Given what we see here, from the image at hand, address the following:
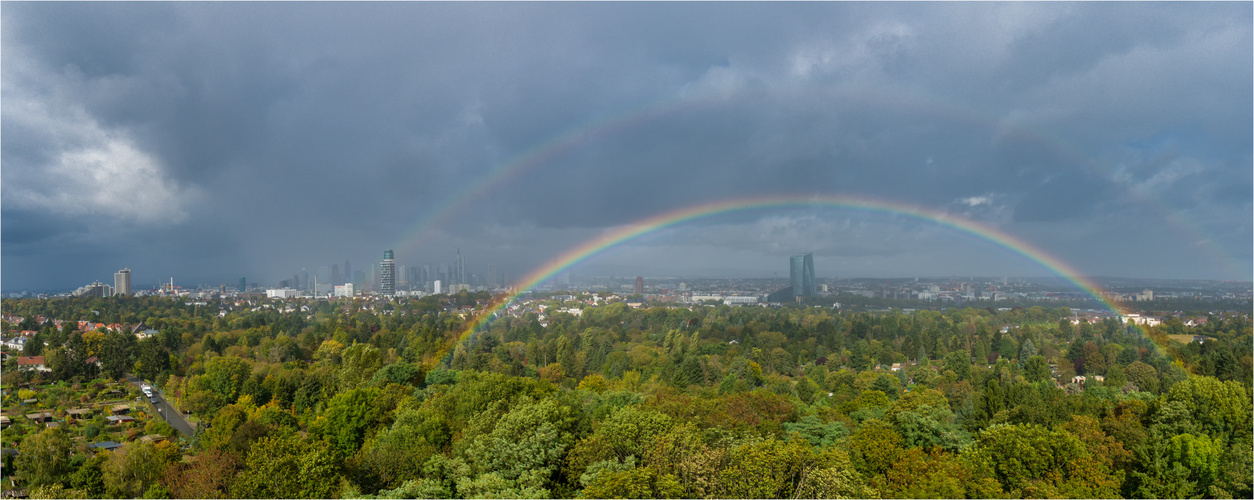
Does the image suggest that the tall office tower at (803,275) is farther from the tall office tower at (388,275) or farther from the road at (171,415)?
the road at (171,415)

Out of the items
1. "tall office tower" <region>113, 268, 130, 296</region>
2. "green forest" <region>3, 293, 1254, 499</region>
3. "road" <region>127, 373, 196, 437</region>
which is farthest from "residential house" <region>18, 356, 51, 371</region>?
"tall office tower" <region>113, 268, 130, 296</region>

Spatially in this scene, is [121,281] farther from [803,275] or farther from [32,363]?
[803,275]

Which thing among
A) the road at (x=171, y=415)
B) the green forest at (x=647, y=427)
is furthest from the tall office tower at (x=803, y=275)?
the road at (x=171, y=415)

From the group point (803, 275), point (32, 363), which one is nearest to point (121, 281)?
point (32, 363)

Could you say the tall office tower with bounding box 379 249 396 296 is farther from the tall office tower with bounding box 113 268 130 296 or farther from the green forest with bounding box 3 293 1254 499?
the green forest with bounding box 3 293 1254 499

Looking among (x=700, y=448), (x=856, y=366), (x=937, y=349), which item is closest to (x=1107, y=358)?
(x=937, y=349)

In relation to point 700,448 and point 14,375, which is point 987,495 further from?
point 14,375
